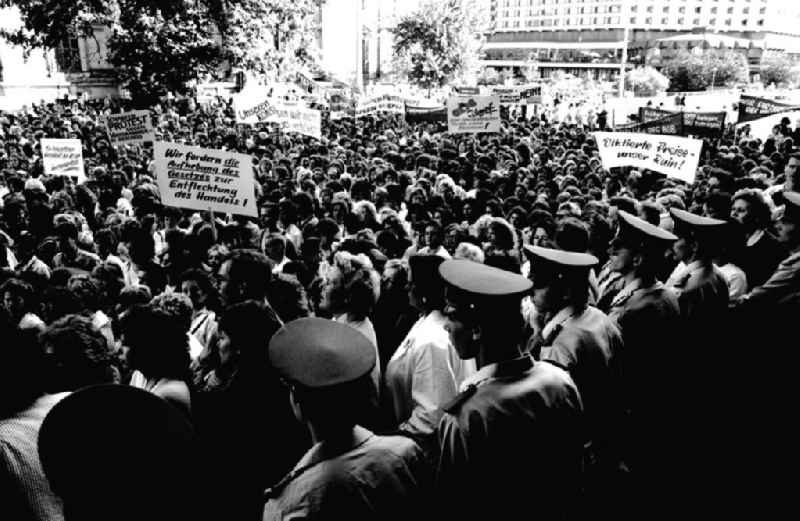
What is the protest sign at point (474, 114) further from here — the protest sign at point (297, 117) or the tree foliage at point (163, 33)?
the tree foliage at point (163, 33)

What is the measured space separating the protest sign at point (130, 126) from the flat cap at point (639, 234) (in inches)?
391

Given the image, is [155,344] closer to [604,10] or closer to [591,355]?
[591,355]

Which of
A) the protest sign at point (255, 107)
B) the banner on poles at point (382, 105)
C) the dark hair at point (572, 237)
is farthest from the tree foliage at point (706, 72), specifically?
the dark hair at point (572, 237)

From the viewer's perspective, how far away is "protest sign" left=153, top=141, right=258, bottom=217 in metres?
6.35

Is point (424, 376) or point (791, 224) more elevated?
point (791, 224)

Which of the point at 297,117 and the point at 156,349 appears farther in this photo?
the point at 297,117

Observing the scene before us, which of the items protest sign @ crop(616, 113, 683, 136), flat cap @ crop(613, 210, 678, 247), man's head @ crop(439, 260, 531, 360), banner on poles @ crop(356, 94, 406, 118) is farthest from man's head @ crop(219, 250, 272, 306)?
banner on poles @ crop(356, 94, 406, 118)

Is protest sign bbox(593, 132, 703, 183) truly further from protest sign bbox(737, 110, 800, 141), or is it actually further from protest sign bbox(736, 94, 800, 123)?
protest sign bbox(737, 110, 800, 141)

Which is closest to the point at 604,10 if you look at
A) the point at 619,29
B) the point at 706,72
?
the point at 619,29

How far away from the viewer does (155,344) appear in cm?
294

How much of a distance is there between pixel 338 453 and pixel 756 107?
15.9 metres

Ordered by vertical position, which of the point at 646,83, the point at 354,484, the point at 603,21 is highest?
the point at 603,21

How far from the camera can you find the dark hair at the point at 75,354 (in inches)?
114

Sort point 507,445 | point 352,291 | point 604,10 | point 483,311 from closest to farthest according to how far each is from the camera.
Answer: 1. point 507,445
2. point 483,311
3. point 352,291
4. point 604,10
